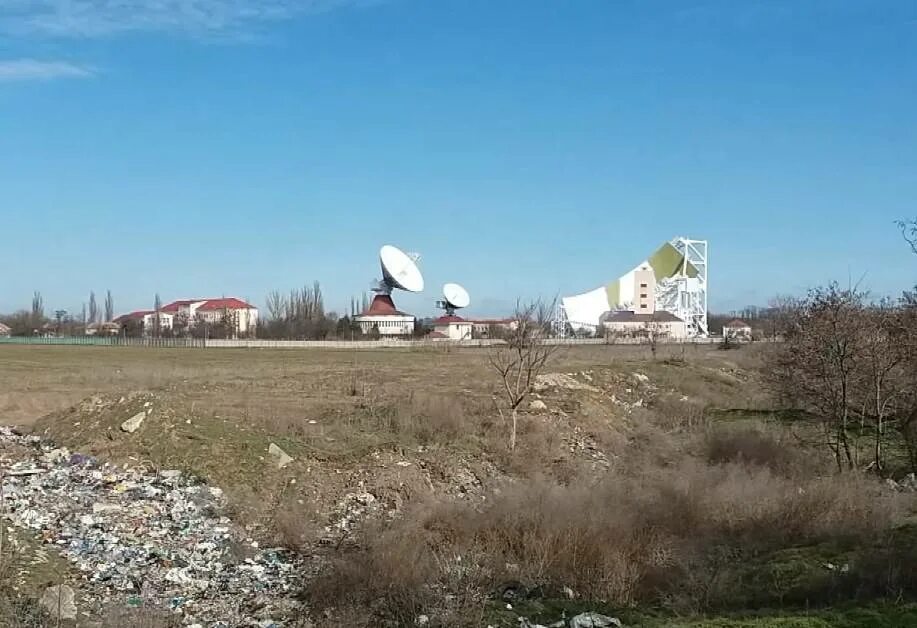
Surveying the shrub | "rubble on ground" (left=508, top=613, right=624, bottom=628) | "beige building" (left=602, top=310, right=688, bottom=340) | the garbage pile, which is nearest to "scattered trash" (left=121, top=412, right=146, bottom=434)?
the garbage pile

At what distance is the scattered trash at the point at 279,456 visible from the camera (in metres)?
18.1

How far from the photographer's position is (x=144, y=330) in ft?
438

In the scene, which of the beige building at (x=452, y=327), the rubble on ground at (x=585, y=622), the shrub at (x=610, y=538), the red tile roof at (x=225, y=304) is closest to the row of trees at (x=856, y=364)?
the shrub at (x=610, y=538)

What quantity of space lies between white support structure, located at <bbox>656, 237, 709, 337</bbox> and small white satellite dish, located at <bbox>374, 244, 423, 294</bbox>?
36.3m

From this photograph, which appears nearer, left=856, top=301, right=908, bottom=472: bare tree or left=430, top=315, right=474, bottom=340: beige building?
left=856, top=301, right=908, bottom=472: bare tree

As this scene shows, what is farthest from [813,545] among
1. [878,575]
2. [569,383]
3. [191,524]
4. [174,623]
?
[569,383]

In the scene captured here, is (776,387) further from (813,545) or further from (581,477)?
(813,545)

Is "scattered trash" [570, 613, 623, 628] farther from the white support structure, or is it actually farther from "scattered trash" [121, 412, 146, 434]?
the white support structure

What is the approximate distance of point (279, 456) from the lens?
18.3 meters

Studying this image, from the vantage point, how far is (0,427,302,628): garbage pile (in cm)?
1073

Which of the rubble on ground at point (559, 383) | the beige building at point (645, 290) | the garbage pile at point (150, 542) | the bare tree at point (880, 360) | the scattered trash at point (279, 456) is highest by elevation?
the beige building at point (645, 290)

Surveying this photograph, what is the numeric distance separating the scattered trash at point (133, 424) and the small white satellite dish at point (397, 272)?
94721 mm

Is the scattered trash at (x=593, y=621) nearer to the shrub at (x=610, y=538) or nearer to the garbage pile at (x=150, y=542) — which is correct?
the shrub at (x=610, y=538)

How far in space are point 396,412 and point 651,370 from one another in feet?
82.9
